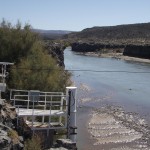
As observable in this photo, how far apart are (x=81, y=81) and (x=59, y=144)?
140ft

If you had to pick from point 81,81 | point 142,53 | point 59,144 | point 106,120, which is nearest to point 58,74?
point 106,120

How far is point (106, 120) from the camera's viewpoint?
3556cm

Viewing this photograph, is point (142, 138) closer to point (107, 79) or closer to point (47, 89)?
point (47, 89)

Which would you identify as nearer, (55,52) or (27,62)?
(27,62)

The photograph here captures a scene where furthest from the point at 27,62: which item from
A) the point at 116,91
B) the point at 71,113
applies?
the point at 116,91

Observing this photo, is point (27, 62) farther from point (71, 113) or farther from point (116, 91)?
point (116, 91)

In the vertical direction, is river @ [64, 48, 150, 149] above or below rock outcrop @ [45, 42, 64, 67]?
below

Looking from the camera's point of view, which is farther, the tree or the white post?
the tree

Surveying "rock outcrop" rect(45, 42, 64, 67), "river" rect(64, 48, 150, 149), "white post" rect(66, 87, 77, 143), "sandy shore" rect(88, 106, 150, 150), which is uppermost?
"rock outcrop" rect(45, 42, 64, 67)

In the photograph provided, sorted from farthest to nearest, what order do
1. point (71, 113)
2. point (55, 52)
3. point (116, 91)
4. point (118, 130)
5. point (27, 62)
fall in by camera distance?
point (55, 52) < point (116, 91) < point (118, 130) < point (27, 62) < point (71, 113)

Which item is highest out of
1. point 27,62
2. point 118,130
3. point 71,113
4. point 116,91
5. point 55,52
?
point 27,62

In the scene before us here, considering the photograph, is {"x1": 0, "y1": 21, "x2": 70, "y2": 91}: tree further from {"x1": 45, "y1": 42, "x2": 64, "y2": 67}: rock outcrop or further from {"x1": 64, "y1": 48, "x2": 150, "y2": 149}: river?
{"x1": 45, "y1": 42, "x2": 64, "y2": 67}: rock outcrop

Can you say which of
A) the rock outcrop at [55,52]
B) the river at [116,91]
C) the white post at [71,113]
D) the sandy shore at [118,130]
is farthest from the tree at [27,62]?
the rock outcrop at [55,52]

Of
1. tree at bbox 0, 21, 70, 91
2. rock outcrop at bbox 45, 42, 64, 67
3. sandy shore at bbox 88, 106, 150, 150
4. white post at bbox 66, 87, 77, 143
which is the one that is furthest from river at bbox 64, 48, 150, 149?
white post at bbox 66, 87, 77, 143
